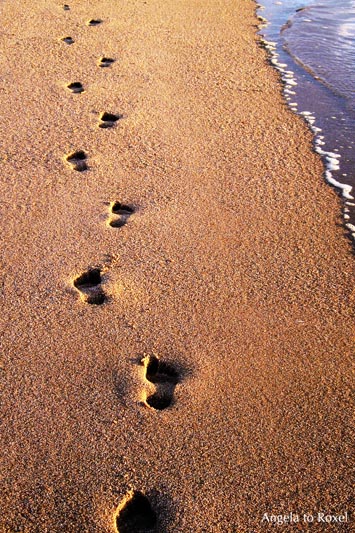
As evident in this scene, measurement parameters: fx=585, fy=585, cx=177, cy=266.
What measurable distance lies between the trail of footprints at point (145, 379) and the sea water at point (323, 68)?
165 centimetres

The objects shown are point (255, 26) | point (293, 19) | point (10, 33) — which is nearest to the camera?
point (10, 33)

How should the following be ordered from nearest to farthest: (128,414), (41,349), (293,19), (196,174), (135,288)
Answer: (128,414), (41,349), (135,288), (196,174), (293,19)

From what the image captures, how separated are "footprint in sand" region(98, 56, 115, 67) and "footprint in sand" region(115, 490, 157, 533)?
499cm

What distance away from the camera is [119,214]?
4035 millimetres

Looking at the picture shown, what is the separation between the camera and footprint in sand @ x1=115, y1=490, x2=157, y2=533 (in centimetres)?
232

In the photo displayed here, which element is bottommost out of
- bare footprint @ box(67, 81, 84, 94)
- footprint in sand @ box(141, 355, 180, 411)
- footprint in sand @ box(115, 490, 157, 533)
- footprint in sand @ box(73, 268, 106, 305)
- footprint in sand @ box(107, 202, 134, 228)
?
footprint in sand @ box(115, 490, 157, 533)

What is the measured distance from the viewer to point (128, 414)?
2695 millimetres

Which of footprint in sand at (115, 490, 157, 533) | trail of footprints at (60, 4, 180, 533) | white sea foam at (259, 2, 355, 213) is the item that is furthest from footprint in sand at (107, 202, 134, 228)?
footprint in sand at (115, 490, 157, 533)

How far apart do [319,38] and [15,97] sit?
4.45m

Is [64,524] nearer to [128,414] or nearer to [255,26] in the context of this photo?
[128,414]

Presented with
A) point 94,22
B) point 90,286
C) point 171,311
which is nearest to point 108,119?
point 90,286

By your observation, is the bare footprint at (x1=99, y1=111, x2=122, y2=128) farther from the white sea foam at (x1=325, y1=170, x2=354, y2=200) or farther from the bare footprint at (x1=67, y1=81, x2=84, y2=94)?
the white sea foam at (x1=325, y1=170, x2=354, y2=200)

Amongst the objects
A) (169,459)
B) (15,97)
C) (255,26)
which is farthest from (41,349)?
(255,26)

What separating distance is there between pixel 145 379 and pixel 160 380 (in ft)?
0.26
